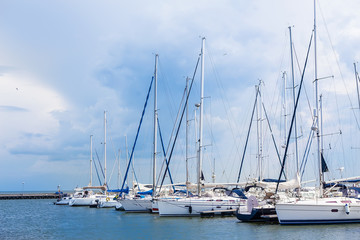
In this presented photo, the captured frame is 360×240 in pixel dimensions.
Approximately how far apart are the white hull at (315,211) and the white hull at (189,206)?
1122 cm

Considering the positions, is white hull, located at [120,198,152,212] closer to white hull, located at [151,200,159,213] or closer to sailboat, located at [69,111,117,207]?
white hull, located at [151,200,159,213]

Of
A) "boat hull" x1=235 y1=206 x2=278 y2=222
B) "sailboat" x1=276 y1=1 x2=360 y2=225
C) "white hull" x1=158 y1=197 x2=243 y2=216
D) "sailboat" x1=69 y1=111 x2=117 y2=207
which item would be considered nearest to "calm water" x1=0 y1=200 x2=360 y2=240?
"sailboat" x1=276 y1=1 x2=360 y2=225

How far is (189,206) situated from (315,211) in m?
14.3

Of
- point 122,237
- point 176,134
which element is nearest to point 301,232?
point 122,237

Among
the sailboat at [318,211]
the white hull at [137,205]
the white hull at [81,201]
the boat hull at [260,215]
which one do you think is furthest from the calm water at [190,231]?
the white hull at [81,201]

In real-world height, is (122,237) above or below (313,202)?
below

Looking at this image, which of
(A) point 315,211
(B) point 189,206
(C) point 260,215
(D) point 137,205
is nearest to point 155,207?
(D) point 137,205

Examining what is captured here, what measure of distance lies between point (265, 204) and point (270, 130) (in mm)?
21884

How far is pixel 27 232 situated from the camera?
37.9 meters

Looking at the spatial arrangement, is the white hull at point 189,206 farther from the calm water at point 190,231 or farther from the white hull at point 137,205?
the white hull at point 137,205

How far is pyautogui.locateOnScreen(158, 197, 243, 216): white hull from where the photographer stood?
140ft

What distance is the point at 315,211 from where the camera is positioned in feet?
105

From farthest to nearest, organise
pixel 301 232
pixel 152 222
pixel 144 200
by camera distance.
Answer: pixel 144 200, pixel 152 222, pixel 301 232

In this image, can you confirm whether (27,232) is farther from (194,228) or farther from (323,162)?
(323,162)
